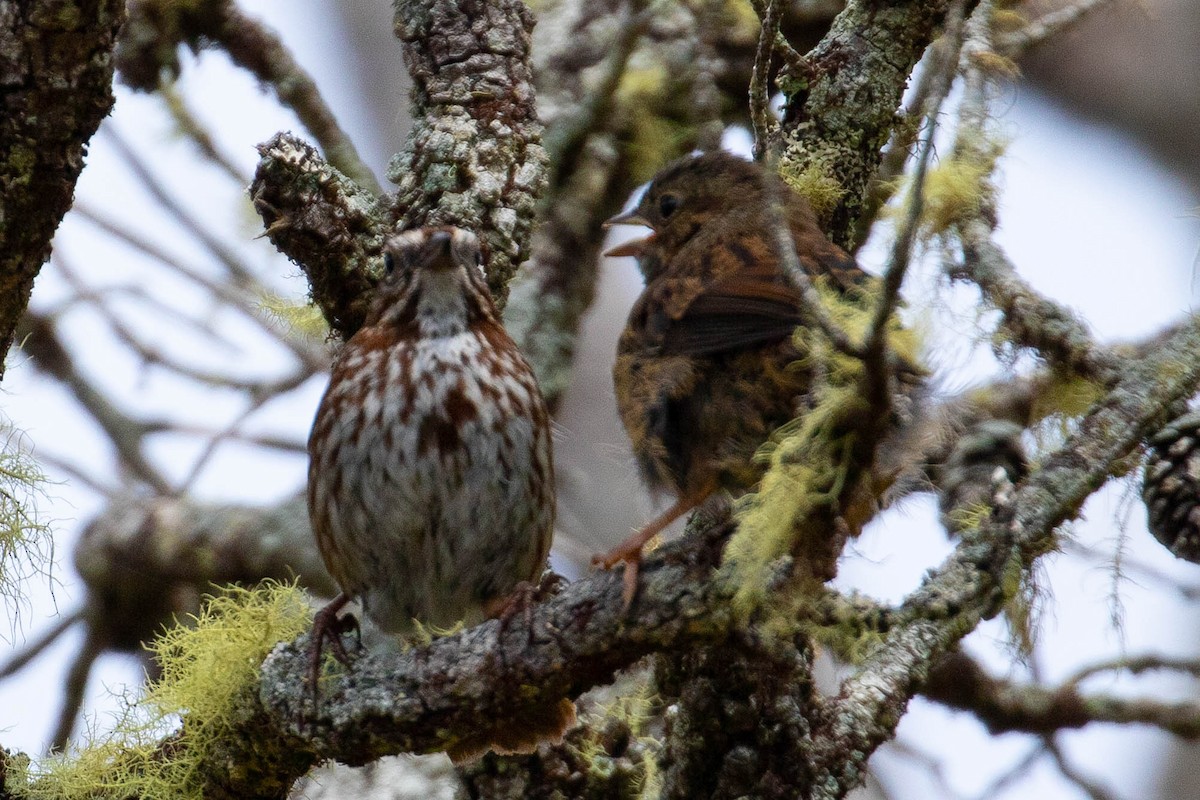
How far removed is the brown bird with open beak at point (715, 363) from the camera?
269 centimetres

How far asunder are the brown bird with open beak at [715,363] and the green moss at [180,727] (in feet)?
3.08

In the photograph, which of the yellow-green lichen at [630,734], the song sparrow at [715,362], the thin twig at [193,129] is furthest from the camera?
the thin twig at [193,129]

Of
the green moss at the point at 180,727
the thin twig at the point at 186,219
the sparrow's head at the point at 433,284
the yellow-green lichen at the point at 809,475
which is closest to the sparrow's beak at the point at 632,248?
the sparrow's head at the point at 433,284

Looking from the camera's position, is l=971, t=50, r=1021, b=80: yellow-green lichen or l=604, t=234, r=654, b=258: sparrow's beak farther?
l=604, t=234, r=654, b=258: sparrow's beak

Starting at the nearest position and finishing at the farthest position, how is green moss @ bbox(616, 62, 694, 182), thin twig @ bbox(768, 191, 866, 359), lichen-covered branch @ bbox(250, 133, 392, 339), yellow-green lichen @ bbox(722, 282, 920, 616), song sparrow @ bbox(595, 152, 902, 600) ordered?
thin twig @ bbox(768, 191, 866, 359) < yellow-green lichen @ bbox(722, 282, 920, 616) < song sparrow @ bbox(595, 152, 902, 600) < lichen-covered branch @ bbox(250, 133, 392, 339) < green moss @ bbox(616, 62, 694, 182)

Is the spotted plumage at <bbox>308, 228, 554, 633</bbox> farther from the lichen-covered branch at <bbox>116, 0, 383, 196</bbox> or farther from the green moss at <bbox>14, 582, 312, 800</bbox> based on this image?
the lichen-covered branch at <bbox>116, 0, 383, 196</bbox>

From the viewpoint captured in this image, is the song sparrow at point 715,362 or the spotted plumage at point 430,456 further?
the spotted plumage at point 430,456

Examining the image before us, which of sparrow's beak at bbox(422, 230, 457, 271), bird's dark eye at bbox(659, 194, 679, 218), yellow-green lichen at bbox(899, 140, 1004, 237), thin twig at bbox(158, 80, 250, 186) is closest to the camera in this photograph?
yellow-green lichen at bbox(899, 140, 1004, 237)

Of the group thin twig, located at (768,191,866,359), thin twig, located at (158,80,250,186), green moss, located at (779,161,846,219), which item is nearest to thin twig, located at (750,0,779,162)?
thin twig, located at (768,191,866,359)

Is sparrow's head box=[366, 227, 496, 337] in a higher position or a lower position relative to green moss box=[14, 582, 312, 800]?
higher

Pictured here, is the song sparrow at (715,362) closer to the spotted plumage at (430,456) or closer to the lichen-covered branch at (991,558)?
the lichen-covered branch at (991,558)

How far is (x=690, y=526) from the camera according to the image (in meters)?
3.22

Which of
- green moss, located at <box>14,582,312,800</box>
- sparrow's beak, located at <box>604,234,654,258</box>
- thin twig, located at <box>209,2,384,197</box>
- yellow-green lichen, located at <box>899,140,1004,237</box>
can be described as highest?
thin twig, located at <box>209,2,384,197</box>

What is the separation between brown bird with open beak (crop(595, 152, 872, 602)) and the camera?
269cm
